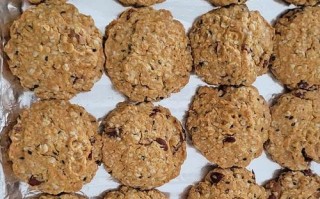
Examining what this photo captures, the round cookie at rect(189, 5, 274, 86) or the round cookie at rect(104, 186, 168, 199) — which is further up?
the round cookie at rect(189, 5, 274, 86)

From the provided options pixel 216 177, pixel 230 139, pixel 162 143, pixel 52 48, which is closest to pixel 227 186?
pixel 216 177

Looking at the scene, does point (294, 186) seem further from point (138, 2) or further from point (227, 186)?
point (138, 2)

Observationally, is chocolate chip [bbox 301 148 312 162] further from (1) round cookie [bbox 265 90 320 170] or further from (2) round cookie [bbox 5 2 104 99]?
(2) round cookie [bbox 5 2 104 99]

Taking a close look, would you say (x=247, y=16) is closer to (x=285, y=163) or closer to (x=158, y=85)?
(x=158, y=85)

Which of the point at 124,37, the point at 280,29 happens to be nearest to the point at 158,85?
the point at 124,37

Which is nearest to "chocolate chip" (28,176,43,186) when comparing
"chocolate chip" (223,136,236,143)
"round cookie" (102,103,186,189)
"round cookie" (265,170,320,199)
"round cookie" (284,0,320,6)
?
"round cookie" (102,103,186,189)

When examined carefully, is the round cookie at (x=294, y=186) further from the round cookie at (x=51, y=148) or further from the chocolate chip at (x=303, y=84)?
the round cookie at (x=51, y=148)
